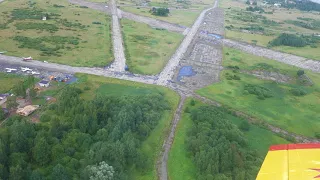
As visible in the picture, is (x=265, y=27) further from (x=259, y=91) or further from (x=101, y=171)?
(x=101, y=171)

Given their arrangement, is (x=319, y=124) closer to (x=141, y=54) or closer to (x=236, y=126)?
(x=236, y=126)

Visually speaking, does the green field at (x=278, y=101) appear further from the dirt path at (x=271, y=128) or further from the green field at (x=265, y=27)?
the green field at (x=265, y=27)

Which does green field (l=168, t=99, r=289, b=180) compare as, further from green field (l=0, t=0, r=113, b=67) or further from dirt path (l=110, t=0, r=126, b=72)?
green field (l=0, t=0, r=113, b=67)

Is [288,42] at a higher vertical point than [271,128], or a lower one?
higher

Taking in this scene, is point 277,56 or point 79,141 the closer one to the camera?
point 79,141

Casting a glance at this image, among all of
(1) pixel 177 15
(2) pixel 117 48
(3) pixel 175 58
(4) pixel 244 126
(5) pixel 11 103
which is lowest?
(4) pixel 244 126

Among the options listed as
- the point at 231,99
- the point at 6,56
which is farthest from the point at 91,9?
the point at 231,99

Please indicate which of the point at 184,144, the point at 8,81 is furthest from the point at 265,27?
the point at 8,81

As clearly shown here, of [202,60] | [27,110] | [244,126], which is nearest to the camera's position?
[27,110]

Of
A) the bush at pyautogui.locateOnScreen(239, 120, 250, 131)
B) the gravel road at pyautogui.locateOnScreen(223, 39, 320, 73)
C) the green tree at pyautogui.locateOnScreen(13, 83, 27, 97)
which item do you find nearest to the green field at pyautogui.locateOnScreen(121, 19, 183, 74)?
the gravel road at pyautogui.locateOnScreen(223, 39, 320, 73)
